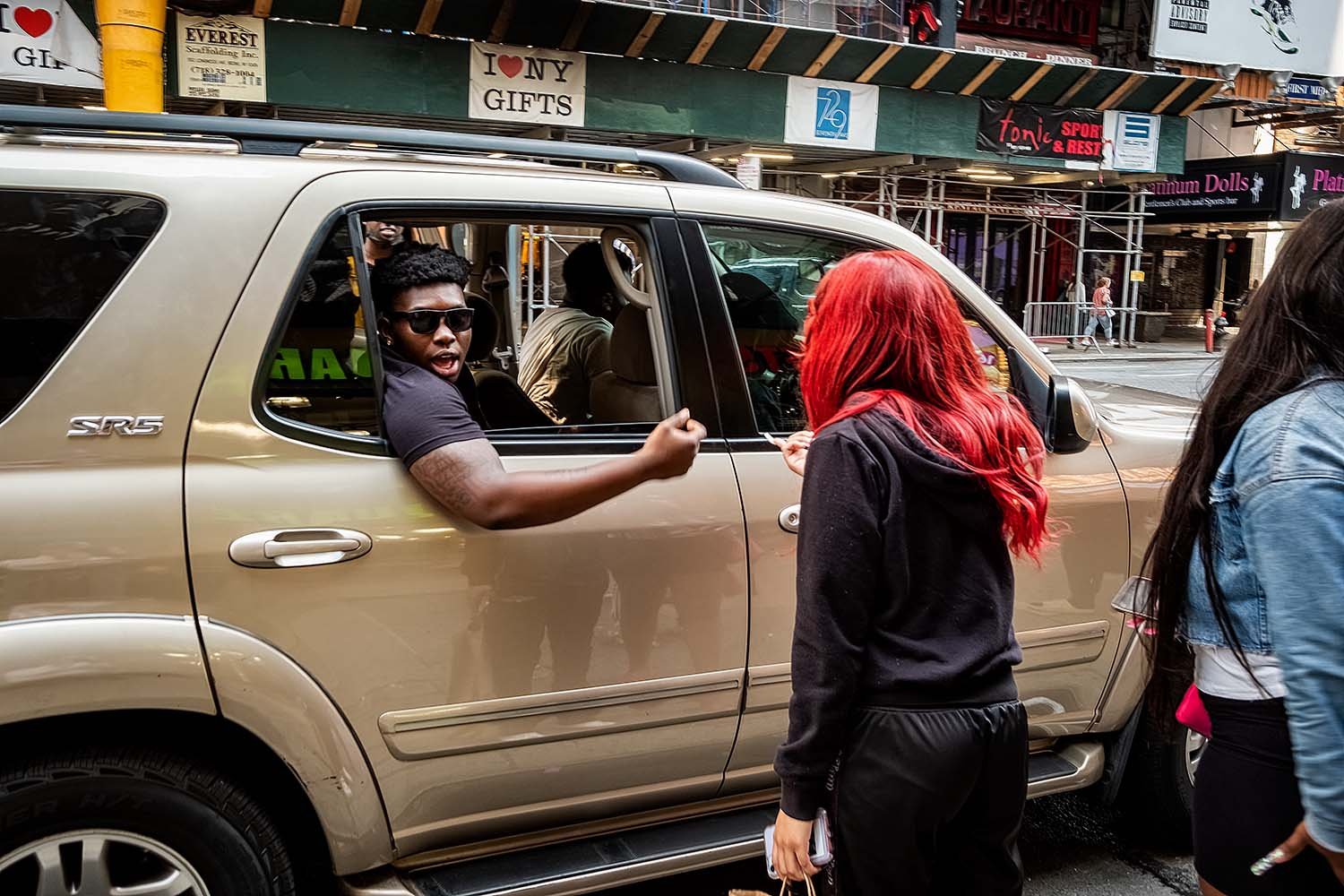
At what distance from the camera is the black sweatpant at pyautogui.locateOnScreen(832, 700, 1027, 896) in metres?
1.77

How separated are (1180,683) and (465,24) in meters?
12.8

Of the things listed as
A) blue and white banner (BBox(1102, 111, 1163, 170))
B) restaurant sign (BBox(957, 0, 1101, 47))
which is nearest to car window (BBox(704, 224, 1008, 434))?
blue and white banner (BBox(1102, 111, 1163, 170))

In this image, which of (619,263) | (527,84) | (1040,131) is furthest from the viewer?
(1040,131)

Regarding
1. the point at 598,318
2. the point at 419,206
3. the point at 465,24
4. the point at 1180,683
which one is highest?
the point at 465,24

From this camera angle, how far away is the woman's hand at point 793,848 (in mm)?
1798

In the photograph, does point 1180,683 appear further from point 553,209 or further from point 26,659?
point 26,659

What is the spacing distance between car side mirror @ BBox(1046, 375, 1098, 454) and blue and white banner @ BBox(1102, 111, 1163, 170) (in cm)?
1758

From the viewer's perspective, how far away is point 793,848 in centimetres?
180

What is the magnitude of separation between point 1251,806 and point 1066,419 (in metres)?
1.38

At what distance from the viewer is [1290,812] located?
5.41 feet

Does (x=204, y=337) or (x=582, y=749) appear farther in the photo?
(x=582, y=749)

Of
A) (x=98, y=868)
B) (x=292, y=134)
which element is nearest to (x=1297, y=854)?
(x=98, y=868)

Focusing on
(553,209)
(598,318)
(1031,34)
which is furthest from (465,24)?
(1031,34)

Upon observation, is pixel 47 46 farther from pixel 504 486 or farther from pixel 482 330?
pixel 504 486
